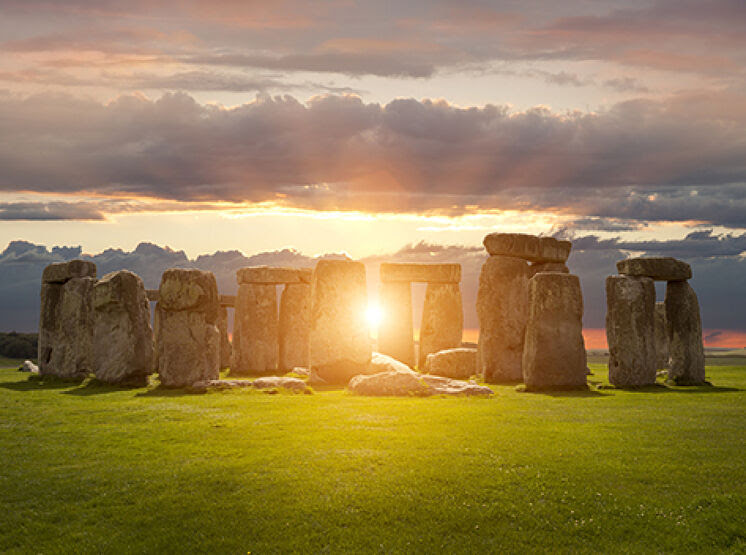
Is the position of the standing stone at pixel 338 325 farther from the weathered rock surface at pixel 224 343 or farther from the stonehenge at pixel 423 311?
the weathered rock surface at pixel 224 343

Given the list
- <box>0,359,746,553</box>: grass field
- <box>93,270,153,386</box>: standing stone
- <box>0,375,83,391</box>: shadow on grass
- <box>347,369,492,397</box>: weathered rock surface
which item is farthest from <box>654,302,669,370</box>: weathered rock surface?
<box>0,375,83,391</box>: shadow on grass

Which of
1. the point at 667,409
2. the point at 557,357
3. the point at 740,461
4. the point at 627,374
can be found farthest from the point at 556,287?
the point at 740,461

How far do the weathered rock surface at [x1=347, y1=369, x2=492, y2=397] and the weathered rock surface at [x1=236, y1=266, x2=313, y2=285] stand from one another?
1195 centimetres

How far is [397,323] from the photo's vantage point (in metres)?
32.8

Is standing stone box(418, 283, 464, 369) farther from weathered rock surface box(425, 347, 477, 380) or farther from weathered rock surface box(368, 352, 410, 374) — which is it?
weathered rock surface box(368, 352, 410, 374)

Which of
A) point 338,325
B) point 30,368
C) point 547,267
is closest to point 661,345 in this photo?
point 547,267

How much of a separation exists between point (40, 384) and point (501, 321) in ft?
51.0

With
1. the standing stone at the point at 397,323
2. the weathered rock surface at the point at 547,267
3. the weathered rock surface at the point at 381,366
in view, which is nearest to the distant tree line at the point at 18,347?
the standing stone at the point at 397,323

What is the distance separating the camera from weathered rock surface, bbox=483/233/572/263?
24625 millimetres

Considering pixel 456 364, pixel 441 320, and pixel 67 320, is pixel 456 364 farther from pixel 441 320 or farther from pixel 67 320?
pixel 67 320

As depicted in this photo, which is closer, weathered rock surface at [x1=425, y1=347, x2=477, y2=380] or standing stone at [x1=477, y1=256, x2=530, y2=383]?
standing stone at [x1=477, y1=256, x2=530, y2=383]

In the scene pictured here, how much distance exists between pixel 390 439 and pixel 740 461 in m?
5.71

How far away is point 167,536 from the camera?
824 cm

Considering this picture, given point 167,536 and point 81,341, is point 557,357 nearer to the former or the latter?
point 167,536
